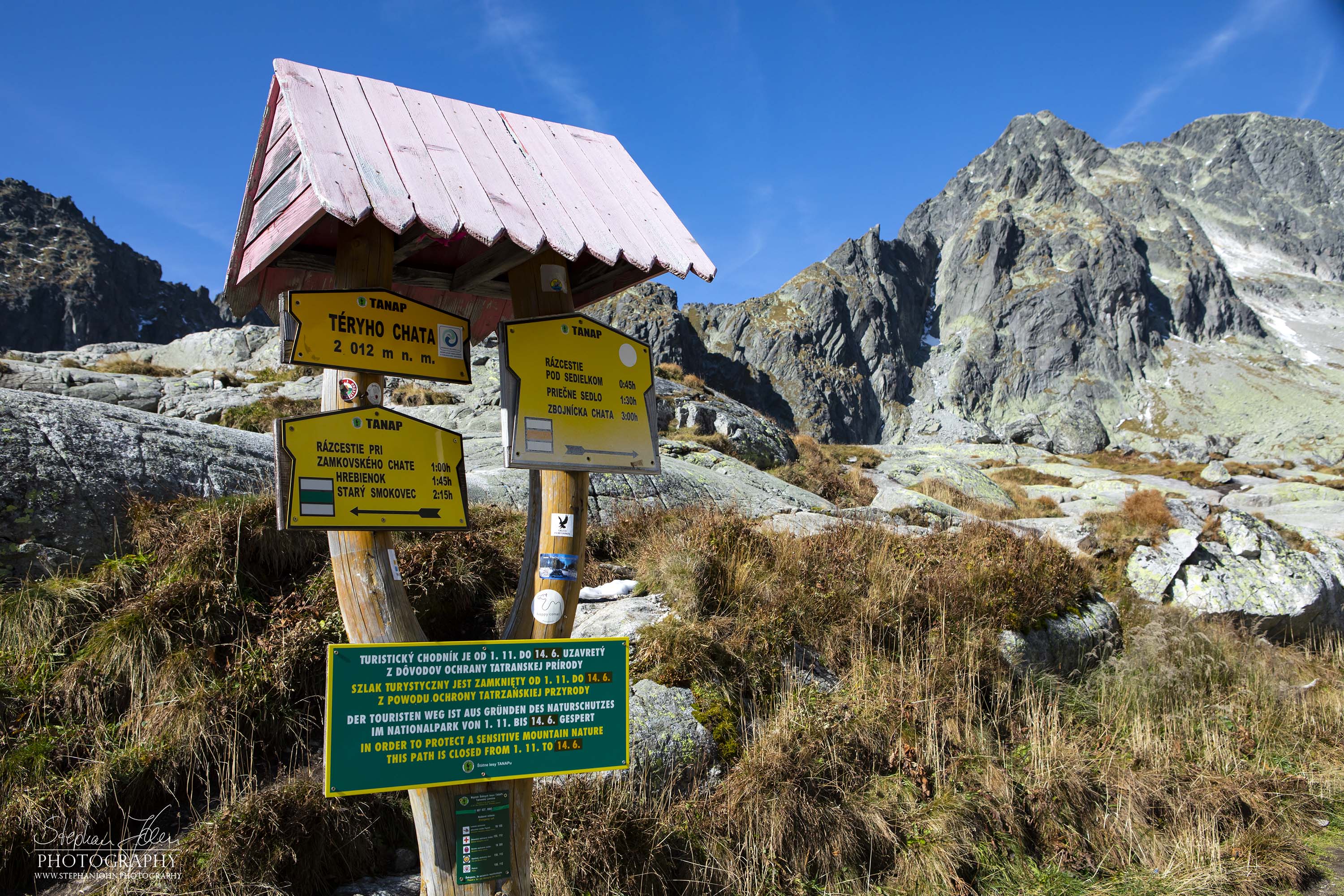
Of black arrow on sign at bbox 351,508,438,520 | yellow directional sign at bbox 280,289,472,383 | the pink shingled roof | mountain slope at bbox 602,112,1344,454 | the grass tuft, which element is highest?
mountain slope at bbox 602,112,1344,454

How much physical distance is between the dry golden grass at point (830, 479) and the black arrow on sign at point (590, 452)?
39.7 feet

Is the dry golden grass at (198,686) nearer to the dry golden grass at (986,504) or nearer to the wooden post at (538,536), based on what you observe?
the wooden post at (538,536)

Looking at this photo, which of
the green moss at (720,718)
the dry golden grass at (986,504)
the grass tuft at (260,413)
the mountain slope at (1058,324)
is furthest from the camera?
the mountain slope at (1058,324)

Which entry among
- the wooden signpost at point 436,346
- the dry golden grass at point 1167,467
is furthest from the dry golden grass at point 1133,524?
the dry golden grass at point 1167,467

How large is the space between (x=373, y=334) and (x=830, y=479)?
14853mm

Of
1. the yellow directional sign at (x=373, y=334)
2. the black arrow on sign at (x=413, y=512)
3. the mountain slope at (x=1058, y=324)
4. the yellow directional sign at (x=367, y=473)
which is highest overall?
the mountain slope at (x=1058, y=324)

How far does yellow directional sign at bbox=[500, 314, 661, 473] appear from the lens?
3486 mm

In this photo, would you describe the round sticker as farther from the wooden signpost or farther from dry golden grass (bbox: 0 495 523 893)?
dry golden grass (bbox: 0 495 523 893)

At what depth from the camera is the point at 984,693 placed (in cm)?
676

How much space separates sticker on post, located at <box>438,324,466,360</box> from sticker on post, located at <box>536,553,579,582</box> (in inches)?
42.5

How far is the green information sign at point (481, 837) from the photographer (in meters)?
3.19

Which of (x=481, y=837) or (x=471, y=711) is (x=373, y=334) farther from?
(x=481, y=837)

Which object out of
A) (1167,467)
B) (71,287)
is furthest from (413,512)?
(71,287)

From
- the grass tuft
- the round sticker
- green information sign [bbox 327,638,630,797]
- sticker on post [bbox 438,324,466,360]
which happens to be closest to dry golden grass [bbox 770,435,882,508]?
the grass tuft
